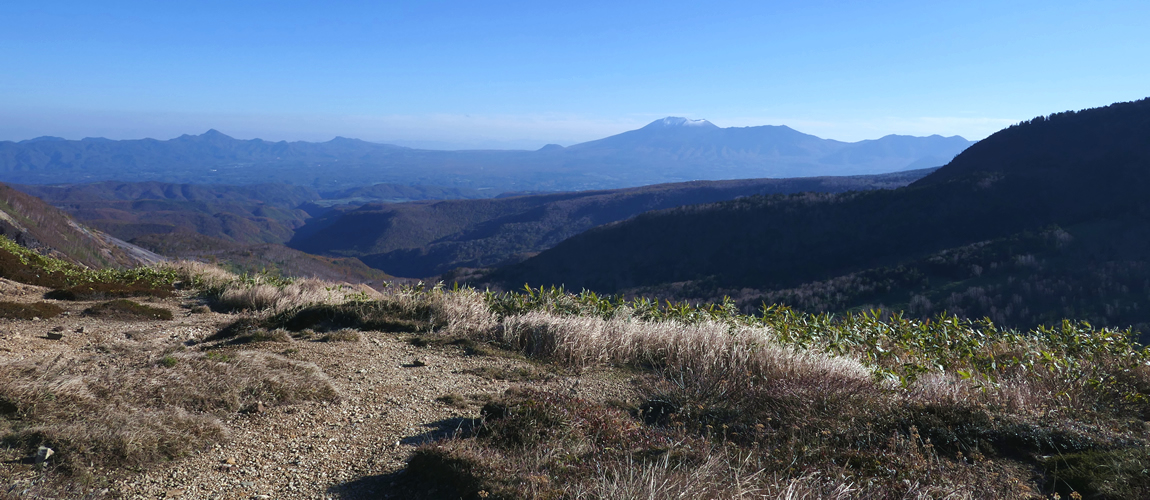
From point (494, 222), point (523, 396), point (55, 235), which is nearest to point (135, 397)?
point (523, 396)

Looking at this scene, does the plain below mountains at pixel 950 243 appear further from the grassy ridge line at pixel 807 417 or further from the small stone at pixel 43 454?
the small stone at pixel 43 454

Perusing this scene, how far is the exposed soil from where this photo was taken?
2.53 meters

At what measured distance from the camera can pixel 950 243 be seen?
3709cm

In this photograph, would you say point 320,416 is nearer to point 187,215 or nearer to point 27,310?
point 27,310

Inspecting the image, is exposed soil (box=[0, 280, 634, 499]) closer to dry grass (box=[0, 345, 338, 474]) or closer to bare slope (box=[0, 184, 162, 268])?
dry grass (box=[0, 345, 338, 474])

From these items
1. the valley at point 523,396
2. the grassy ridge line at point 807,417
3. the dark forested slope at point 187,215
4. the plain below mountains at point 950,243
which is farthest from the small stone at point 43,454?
the dark forested slope at point 187,215

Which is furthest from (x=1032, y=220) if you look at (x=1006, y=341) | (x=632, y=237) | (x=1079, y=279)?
(x=1006, y=341)

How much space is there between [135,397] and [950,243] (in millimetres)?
43144

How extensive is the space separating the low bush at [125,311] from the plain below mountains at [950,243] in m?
23.8

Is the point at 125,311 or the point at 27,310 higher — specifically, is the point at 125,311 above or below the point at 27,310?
below

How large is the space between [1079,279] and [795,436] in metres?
31.3

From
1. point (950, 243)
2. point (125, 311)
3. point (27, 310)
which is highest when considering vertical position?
point (27, 310)

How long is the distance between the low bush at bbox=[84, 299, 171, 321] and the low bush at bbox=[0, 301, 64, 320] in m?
0.27

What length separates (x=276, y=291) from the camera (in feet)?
23.3
